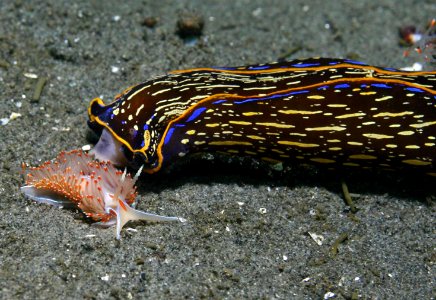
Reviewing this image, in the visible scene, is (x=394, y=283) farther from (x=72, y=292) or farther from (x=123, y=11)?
(x=123, y=11)

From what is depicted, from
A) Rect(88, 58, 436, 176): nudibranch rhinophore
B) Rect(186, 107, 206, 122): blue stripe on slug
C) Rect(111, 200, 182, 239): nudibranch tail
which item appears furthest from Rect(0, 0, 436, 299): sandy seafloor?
Rect(186, 107, 206, 122): blue stripe on slug

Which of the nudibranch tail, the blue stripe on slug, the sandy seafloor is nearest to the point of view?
the sandy seafloor

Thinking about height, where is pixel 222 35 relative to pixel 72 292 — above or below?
above

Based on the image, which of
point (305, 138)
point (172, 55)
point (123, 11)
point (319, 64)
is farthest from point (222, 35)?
point (305, 138)

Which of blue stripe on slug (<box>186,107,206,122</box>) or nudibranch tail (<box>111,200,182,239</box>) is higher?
blue stripe on slug (<box>186,107,206,122</box>)

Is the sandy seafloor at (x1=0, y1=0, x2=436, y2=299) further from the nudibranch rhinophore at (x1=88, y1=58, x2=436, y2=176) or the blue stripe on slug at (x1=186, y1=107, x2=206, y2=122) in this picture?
the blue stripe on slug at (x1=186, y1=107, x2=206, y2=122)

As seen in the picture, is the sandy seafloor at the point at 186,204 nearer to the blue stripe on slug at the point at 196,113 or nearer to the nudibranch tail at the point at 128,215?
the nudibranch tail at the point at 128,215
